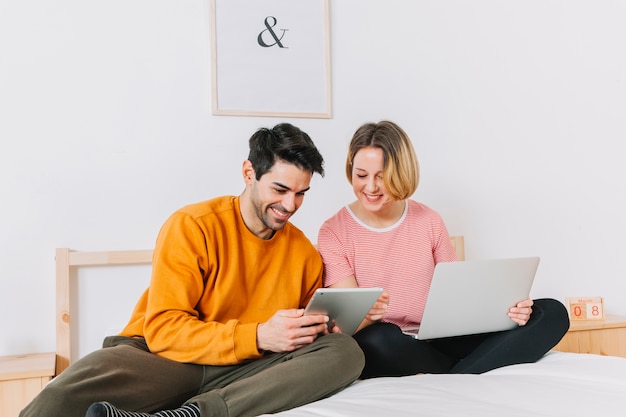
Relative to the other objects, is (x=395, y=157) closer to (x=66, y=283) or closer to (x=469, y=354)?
(x=469, y=354)

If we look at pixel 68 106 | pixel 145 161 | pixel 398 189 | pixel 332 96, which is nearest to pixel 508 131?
pixel 332 96

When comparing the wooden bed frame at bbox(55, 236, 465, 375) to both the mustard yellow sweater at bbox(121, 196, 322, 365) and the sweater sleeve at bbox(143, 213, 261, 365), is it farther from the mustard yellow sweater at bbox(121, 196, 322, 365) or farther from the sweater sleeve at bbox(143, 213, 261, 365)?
the sweater sleeve at bbox(143, 213, 261, 365)

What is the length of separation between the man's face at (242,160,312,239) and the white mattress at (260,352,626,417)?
0.43 metres

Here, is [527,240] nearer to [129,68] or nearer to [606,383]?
[606,383]

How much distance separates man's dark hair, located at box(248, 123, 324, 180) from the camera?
1.61 m

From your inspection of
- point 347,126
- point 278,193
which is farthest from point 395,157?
point 347,126

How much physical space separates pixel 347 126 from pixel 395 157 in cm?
61

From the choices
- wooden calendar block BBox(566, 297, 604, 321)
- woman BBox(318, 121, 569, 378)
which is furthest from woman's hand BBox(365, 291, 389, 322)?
wooden calendar block BBox(566, 297, 604, 321)

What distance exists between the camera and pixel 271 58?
2.31 m

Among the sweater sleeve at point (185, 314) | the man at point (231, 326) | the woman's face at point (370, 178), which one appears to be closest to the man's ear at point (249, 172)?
the man at point (231, 326)

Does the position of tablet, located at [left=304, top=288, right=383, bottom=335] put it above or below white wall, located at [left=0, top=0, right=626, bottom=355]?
below

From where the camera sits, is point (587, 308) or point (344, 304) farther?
point (587, 308)

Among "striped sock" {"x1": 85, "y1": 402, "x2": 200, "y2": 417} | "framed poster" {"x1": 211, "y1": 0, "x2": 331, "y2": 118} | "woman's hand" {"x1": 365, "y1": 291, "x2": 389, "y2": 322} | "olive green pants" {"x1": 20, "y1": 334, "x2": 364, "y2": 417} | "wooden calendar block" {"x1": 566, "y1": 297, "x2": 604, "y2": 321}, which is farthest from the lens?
"wooden calendar block" {"x1": 566, "y1": 297, "x2": 604, "y2": 321}

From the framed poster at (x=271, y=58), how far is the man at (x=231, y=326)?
0.62 metres
